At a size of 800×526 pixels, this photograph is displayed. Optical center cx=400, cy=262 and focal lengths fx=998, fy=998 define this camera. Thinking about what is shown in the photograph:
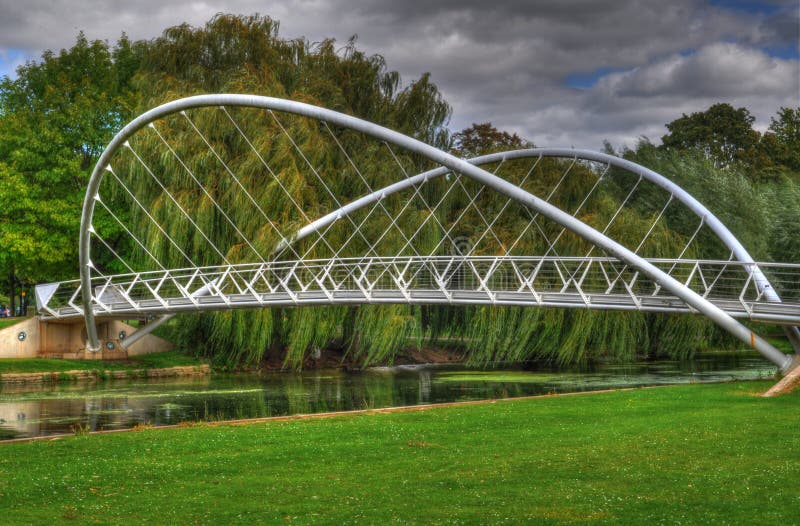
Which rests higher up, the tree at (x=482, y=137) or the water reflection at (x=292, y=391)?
the tree at (x=482, y=137)

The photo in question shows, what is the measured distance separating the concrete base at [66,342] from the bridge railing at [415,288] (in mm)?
885

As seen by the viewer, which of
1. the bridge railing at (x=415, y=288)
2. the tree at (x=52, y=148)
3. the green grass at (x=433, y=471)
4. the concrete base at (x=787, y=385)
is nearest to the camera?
the green grass at (x=433, y=471)

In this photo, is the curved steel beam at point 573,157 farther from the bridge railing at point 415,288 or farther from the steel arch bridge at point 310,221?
the bridge railing at point 415,288

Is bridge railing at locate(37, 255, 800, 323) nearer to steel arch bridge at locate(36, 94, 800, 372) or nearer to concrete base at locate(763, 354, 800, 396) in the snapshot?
steel arch bridge at locate(36, 94, 800, 372)

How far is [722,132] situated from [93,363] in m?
56.7

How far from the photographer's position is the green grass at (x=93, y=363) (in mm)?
36062

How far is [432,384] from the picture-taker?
3356 centimetres

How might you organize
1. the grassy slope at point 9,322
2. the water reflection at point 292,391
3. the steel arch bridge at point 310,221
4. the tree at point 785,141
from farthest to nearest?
the tree at point 785,141
the grassy slope at point 9,322
the steel arch bridge at point 310,221
the water reflection at point 292,391

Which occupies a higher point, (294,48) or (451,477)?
(294,48)

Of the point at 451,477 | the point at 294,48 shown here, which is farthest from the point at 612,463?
the point at 294,48

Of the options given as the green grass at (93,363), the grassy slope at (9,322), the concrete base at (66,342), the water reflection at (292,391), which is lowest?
the water reflection at (292,391)

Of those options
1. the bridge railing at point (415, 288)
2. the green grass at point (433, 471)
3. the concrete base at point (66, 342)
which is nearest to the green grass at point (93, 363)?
the concrete base at point (66, 342)

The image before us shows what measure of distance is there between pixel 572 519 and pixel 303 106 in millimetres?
22558

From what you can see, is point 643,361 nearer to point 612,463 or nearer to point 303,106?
point 303,106
